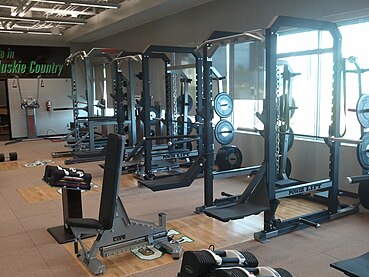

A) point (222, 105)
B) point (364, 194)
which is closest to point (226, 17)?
point (222, 105)

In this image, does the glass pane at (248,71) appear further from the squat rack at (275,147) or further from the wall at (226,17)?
the squat rack at (275,147)

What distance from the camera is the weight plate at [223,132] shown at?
5.32 metres

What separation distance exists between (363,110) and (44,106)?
10.4 meters

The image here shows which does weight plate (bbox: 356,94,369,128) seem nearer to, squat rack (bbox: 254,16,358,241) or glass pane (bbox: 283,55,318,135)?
squat rack (bbox: 254,16,358,241)

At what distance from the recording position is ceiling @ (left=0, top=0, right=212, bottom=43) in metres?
7.45

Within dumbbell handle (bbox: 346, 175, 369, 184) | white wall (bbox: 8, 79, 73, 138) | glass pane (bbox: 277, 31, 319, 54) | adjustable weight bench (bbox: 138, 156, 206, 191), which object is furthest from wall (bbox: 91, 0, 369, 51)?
white wall (bbox: 8, 79, 73, 138)

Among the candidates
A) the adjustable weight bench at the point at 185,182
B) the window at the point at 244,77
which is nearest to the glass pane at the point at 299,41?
the window at the point at 244,77

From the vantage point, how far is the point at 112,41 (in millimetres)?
11188

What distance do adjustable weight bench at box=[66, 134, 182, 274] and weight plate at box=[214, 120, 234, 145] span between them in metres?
2.19

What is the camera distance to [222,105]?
209 inches

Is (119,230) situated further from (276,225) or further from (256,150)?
(256,150)

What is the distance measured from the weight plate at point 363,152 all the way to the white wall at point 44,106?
10252mm

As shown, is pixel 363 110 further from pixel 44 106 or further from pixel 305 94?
pixel 44 106

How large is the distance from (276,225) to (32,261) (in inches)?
89.5
